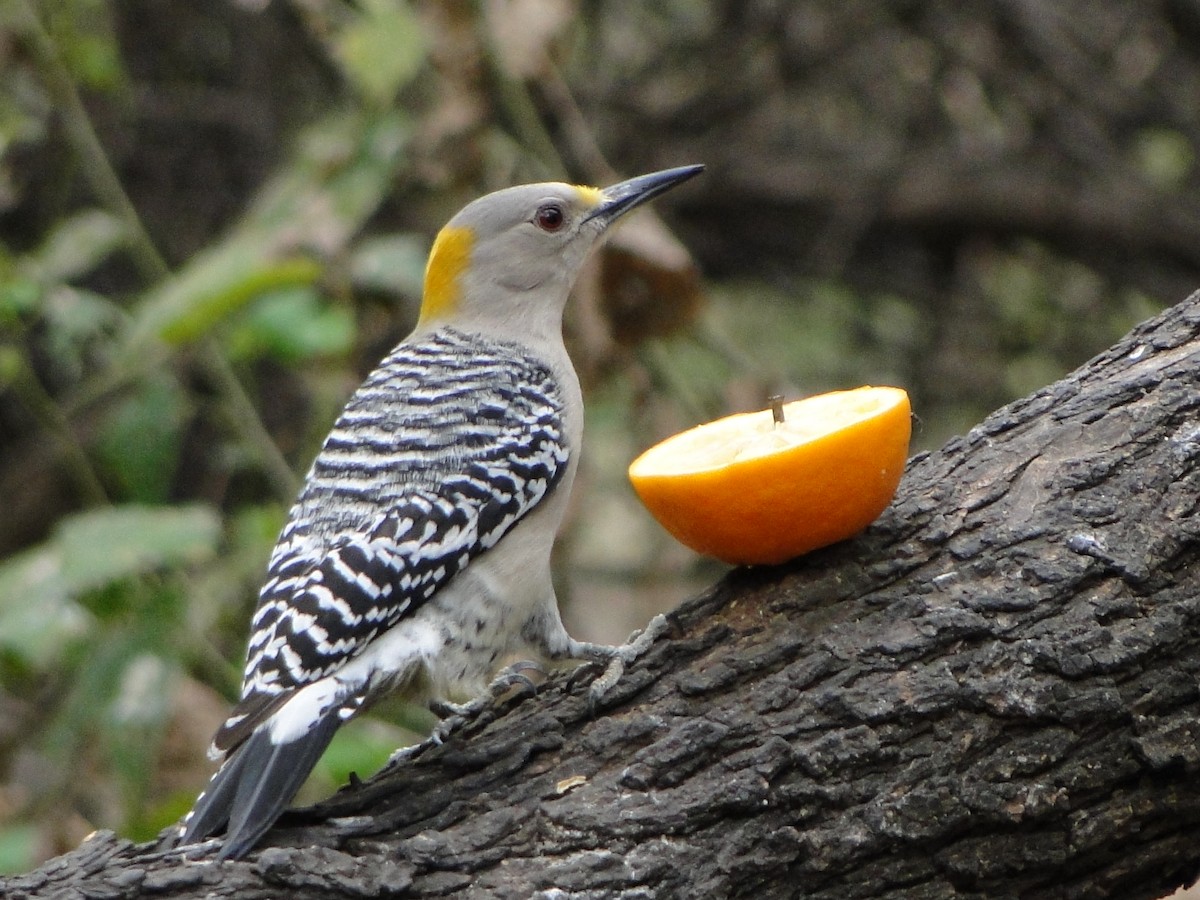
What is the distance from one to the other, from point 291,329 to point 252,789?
2.35 metres

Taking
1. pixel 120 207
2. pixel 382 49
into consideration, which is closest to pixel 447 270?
pixel 382 49

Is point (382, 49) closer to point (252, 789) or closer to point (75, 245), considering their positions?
point (75, 245)

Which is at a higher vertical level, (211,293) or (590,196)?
(211,293)

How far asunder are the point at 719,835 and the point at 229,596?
2.90 meters

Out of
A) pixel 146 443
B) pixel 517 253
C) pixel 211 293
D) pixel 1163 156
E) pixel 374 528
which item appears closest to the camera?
pixel 374 528

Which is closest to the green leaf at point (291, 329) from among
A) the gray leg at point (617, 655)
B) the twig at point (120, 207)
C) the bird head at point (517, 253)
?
the twig at point (120, 207)

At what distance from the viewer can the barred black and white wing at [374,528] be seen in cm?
294

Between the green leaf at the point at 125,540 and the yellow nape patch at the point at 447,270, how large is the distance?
938mm

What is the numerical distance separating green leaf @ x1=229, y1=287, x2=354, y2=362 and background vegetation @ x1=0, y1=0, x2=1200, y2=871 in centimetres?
4

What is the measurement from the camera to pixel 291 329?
492 centimetres

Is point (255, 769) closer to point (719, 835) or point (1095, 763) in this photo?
point (719, 835)

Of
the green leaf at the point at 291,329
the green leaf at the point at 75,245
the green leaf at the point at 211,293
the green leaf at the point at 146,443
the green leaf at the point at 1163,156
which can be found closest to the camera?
the green leaf at the point at 211,293

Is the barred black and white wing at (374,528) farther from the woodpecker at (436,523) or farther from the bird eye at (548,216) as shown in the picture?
the bird eye at (548,216)

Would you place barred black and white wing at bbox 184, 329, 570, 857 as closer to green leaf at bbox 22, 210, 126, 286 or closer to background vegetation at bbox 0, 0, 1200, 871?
background vegetation at bbox 0, 0, 1200, 871
